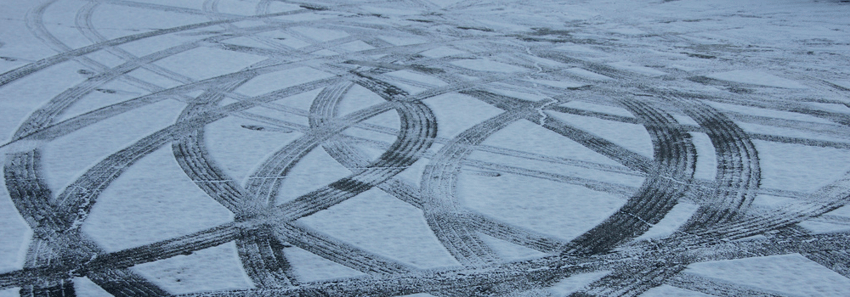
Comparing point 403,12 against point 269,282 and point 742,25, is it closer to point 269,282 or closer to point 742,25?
point 742,25

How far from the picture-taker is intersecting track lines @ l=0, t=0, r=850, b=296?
307 cm

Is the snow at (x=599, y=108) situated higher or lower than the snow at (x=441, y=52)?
lower

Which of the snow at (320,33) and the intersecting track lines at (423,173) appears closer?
the intersecting track lines at (423,173)

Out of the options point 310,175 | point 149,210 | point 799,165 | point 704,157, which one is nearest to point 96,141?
point 149,210

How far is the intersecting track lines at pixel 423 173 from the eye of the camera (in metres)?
3.07

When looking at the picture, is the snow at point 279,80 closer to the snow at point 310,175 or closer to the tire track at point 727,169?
the snow at point 310,175

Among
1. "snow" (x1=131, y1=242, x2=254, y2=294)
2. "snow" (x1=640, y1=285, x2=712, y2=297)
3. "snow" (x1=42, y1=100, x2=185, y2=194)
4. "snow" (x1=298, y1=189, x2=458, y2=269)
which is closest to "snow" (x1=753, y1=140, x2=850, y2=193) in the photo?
"snow" (x1=640, y1=285, x2=712, y2=297)

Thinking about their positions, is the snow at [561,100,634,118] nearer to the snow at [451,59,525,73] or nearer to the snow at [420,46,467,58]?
the snow at [451,59,525,73]

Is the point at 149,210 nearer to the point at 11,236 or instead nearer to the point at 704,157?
the point at 11,236

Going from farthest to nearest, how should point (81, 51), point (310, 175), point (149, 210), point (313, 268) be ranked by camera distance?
point (81, 51), point (310, 175), point (149, 210), point (313, 268)

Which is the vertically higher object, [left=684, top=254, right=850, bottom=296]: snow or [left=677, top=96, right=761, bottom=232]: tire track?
[left=677, top=96, right=761, bottom=232]: tire track

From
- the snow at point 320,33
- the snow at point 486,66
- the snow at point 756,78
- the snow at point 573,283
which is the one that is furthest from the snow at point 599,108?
the snow at point 320,33

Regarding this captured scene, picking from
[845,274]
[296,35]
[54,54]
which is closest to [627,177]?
[845,274]

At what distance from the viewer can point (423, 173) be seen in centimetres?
421
